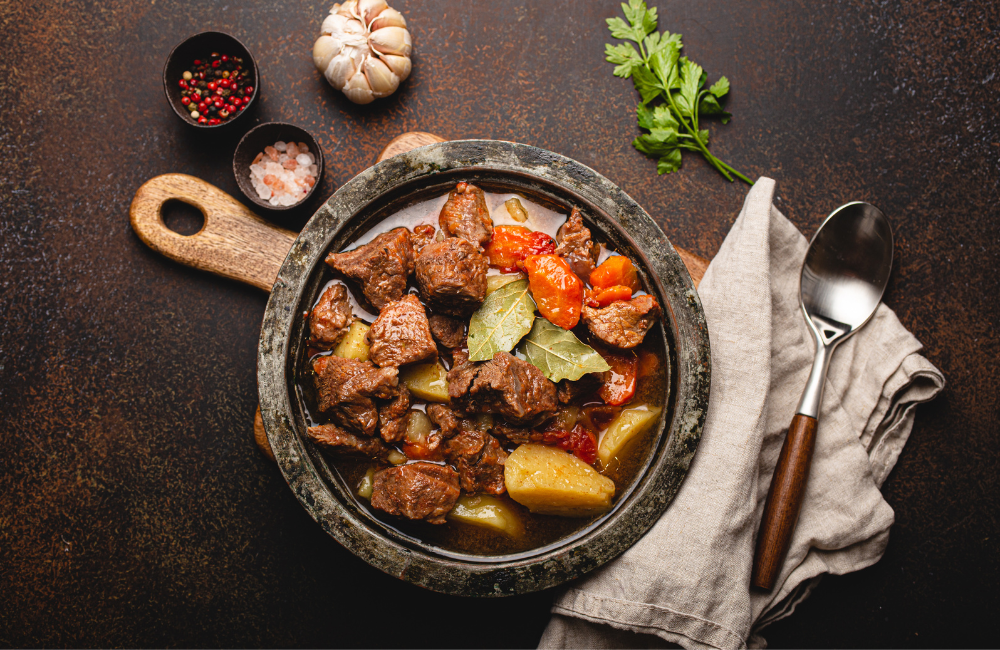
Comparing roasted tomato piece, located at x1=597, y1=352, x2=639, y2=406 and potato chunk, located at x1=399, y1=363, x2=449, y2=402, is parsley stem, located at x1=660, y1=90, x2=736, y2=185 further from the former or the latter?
potato chunk, located at x1=399, y1=363, x2=449, y2=402

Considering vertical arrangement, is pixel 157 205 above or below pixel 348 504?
above

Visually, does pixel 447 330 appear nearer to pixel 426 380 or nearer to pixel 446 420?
pixel 426 380

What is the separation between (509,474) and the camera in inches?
94.7

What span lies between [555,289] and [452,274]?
48 centimetres

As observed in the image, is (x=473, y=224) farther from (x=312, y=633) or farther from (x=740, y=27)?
(x=312, y=633)

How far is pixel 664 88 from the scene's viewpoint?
9.91 feet

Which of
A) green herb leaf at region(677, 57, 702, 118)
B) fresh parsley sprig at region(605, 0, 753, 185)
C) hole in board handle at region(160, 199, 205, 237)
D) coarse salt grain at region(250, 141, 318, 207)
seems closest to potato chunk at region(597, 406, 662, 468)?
fresh parsley sprig at region(605, 0, 753, 185)

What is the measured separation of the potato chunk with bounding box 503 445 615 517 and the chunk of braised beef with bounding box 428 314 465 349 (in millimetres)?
592

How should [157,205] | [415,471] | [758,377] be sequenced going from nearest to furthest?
[415,471], [758,377], [157,205]

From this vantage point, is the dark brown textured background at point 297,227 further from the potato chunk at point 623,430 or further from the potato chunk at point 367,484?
the potato chunk at point 623,430

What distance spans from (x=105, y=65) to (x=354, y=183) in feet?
6.45

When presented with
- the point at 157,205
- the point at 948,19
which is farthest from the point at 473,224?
the point at 948,19

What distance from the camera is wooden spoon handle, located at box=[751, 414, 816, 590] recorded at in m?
2.53

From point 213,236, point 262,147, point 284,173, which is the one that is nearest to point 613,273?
point 284,173
